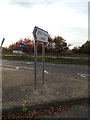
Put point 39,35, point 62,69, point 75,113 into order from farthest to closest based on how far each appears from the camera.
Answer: point 62,69, point 39,35, point 75,113

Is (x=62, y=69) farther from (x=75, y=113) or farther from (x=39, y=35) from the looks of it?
(x=75, y=113)

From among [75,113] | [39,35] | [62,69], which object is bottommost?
[75,113]

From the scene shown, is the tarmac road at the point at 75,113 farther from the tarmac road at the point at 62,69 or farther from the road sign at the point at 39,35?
the tarmac road at the point at 62,69

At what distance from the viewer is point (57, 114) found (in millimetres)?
2727

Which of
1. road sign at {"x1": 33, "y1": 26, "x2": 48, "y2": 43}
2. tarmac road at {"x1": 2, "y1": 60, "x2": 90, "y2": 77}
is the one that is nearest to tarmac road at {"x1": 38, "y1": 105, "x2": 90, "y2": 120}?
road sign at {"x1": 33, "y1": 26, "x2": 48, "y2": 43}

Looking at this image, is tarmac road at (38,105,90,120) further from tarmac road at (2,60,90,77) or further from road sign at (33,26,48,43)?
tarmac road at (2,60,90,77)

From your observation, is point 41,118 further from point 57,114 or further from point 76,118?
point 76,118

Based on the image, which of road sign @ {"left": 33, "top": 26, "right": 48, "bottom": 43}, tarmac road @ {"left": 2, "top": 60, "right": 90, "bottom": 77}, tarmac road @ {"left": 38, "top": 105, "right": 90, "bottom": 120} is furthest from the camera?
tarmac road @ {"left": 2, "top": 60, "right": 90, "bottom": 77}

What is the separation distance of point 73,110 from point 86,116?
368mm

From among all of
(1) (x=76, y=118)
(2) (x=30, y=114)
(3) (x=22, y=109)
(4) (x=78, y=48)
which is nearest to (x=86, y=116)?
(1) (x=76, y=118)

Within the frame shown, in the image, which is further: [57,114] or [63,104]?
[63,104]

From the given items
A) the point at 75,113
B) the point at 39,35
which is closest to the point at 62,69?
the point at 39,35

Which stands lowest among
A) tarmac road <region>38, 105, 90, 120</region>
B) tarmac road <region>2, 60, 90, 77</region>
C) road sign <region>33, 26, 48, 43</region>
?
tarmac road <region>38, 105, 90, 120</region>

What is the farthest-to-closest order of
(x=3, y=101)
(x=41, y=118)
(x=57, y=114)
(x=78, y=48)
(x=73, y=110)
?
(x=78, y=48) → (x=3, y=101) → (x=73, y=110) → (x=57, y=114) → (x=41, y=118)
